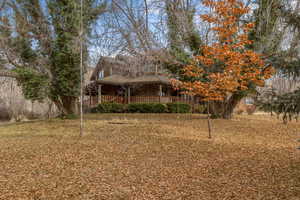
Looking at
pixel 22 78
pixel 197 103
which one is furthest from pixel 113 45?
pixel 197 103

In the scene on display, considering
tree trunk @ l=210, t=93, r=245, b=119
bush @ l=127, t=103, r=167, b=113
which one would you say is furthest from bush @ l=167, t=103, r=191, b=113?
tree trunk @ l=210, t=93, r=245, b=119

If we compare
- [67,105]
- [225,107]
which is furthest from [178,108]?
[67,105]

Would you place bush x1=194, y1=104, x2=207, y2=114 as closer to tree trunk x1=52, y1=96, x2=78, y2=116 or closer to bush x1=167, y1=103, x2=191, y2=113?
bush x1=167, y1=103, x2=191, y2=113

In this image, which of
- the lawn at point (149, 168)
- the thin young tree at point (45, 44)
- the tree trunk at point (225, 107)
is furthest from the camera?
the tree trunk at point (225, 107)

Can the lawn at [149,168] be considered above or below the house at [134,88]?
below

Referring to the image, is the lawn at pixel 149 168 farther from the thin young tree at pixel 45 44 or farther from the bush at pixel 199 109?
the bush at pixel 199 109

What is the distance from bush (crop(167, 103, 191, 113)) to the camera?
17688 millimetres

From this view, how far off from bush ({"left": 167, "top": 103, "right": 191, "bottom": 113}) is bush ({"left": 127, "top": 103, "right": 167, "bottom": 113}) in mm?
434

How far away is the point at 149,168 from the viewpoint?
4352mm

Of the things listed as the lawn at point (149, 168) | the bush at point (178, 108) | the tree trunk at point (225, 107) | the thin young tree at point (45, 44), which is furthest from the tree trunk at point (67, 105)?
the tree trunk at point (225, 107)

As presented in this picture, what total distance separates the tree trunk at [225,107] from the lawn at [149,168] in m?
5.73

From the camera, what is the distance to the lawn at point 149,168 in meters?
3.26

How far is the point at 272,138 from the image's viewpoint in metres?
7.48

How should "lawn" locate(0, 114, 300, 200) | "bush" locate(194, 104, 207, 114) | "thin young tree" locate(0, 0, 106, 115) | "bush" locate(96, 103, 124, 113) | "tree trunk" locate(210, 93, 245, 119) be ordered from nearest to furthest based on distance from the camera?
"lawn" locate(0, 114, 300, 200) < "thin young tree" locate(0, 0, 106, 115) < "tree trunk" locate(210, 93, 245, 119) < "bush" locate(194, 104, 207, 114) < "bush" locate(96, 103, 124, 113)
